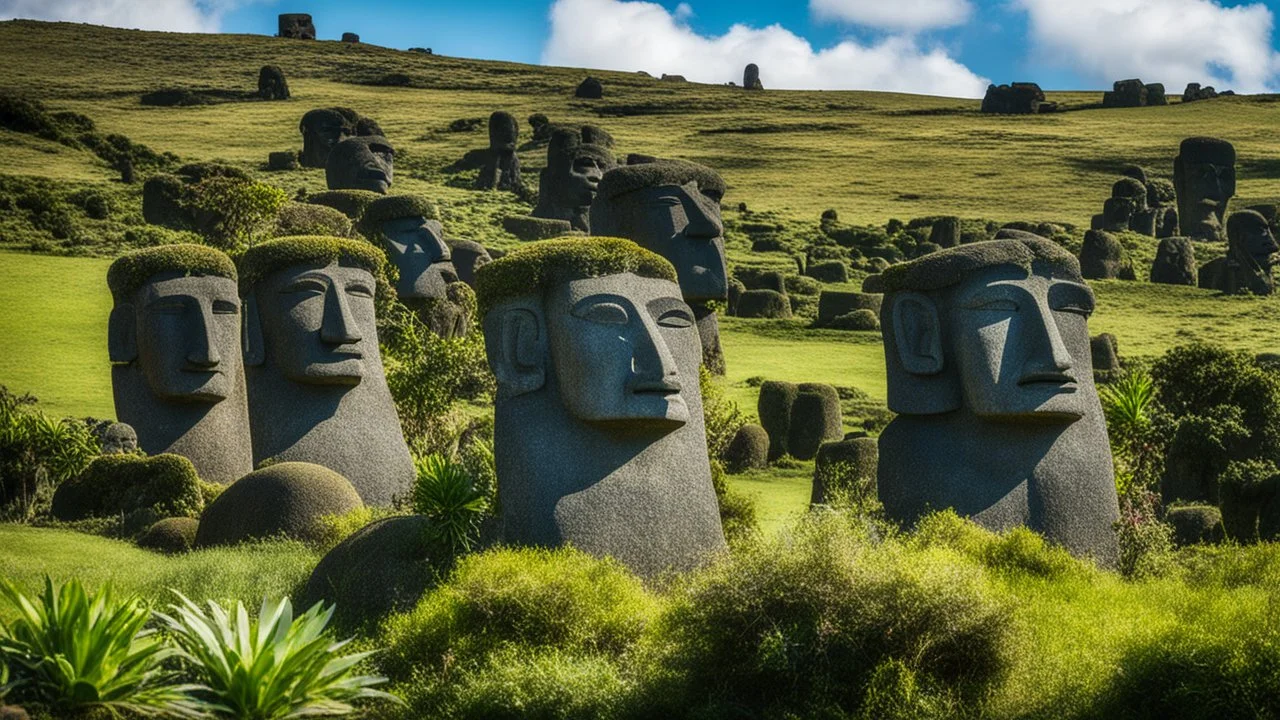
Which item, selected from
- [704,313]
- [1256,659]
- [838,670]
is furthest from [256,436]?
[1256,659]

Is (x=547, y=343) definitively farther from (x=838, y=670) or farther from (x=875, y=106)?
(x=875, y=106)

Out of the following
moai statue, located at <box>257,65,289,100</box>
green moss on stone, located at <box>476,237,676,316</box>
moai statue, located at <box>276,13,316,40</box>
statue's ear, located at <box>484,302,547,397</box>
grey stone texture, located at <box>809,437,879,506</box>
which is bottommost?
grey stone texture, located at <box>809,437,879,506</box>

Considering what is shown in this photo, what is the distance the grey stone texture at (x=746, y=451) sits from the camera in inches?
979

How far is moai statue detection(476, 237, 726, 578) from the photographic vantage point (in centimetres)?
1193

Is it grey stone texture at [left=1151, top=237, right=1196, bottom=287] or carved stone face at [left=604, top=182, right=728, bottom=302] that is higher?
carved stone face at [left=604, top=182, right=728, bottom=302]

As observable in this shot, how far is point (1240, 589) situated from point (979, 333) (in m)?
3.47

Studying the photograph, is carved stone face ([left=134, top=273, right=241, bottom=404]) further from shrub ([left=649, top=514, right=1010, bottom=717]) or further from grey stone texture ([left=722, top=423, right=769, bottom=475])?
shrub ([left=649, top=514, right=1010, bottom=717])

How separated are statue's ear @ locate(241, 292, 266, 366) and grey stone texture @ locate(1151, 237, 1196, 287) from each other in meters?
40.2

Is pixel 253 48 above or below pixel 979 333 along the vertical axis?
above

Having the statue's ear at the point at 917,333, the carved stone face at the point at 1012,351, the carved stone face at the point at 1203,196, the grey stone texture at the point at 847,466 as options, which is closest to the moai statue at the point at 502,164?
the carved stone face at the point at 1203,196

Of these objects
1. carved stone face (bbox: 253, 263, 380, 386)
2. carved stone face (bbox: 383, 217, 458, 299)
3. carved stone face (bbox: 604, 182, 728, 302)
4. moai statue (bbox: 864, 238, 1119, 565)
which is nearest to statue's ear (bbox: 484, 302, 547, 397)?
moai statue (bbox: 864, 238, 1119, 565)

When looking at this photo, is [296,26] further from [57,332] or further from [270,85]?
[57,332]

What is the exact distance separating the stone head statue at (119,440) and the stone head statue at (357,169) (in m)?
29.0

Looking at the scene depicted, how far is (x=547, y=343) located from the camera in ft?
40.5
